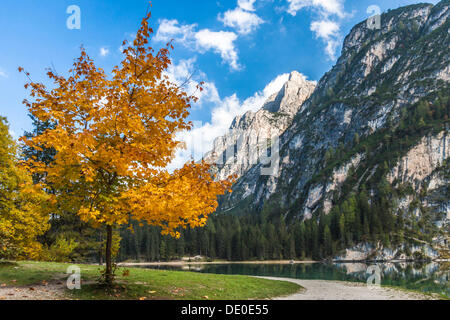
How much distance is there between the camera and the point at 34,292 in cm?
1234

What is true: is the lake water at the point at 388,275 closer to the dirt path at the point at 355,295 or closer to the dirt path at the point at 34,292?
the dirt path at the point at 355,295

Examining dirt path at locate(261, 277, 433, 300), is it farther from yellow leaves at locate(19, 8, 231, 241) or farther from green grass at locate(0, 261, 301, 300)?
yellow leaves at locate(19, 8, 231, 241)

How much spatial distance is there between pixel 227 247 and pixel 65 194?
479 feet

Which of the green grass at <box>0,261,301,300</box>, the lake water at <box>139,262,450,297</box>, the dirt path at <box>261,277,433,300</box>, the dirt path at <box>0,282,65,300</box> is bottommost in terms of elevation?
the lake water at <box>139,262,450,297</box>

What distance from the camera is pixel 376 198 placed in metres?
174

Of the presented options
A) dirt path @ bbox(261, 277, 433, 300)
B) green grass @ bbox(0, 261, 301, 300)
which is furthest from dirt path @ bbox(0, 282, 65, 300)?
dirt path @ bbox(261, 277, 433, 300)

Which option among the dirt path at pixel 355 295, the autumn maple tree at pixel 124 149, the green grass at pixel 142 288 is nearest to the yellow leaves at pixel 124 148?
the autumn maple tree at pixel 124 149

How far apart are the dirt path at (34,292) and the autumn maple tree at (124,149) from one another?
2.21 m

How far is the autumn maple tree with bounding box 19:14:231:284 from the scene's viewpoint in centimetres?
1107

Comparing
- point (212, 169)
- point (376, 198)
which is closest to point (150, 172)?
point (212, 169)

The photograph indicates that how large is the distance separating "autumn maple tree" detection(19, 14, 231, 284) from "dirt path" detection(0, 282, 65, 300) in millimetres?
2208

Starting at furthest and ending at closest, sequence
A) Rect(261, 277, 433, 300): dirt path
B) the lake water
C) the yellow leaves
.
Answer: the lake water, Rect(261, 277, 433, 300): dirt path, the yellow leaves

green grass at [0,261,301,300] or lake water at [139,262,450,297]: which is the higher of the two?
green grass at [0,261,301,300]

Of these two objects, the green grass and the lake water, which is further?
the lake water
